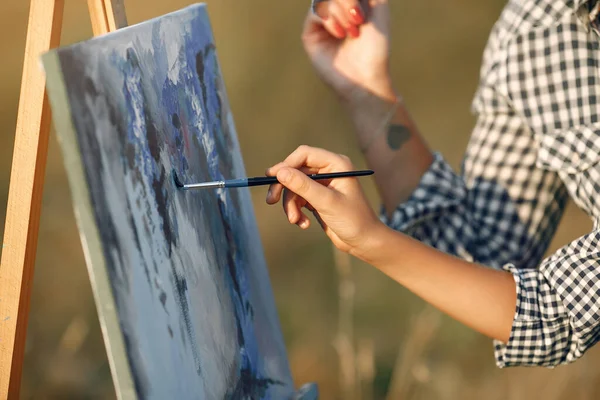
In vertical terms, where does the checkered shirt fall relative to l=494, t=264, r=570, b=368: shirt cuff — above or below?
above

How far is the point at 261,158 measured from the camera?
3127 millimetres

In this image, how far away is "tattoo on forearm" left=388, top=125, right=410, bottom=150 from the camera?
1598 millimetres

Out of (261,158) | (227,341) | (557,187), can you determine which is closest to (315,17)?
(557,187)

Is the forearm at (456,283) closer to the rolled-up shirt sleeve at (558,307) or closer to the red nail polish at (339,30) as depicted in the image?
the rolled-up shirt sleeve at (558,307)

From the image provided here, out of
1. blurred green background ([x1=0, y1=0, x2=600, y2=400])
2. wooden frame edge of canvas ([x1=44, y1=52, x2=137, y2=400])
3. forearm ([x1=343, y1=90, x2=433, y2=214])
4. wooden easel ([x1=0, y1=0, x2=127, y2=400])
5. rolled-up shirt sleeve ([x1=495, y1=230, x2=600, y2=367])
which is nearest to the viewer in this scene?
wooden frame edge of canvas ([x1=44, y1=52, x2=137, y2=400])

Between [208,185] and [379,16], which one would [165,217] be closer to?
[208,185]

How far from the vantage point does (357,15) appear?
4.91 feet

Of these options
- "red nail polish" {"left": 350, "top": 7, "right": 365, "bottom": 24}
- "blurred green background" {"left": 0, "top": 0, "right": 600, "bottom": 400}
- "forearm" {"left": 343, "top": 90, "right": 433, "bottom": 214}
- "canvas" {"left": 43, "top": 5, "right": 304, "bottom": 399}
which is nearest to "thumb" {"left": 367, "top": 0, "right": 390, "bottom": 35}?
"red nail polish" {"left": 350, "top": 7, "right": 365, "bottom": 24}

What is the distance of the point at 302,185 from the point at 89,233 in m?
0.33

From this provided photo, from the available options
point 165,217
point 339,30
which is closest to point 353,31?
point 339,30

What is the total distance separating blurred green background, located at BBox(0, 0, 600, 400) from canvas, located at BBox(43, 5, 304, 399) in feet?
4.82

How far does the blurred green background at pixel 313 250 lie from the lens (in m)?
2.62

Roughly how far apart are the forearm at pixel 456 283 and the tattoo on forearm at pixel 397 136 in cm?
40

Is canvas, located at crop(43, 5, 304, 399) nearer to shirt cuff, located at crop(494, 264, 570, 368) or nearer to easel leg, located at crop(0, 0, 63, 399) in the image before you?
easel leg, located at crop(0, 0, 63, 399)
